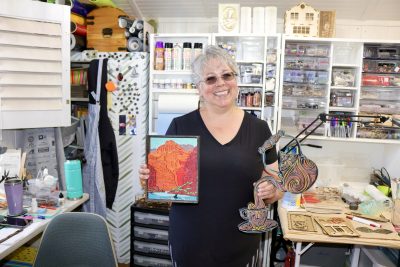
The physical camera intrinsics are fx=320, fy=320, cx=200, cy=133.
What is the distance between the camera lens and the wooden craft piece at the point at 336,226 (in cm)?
191

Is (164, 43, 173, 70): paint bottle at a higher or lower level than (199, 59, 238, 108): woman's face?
higher

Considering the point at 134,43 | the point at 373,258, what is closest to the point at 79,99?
the point at 134,43

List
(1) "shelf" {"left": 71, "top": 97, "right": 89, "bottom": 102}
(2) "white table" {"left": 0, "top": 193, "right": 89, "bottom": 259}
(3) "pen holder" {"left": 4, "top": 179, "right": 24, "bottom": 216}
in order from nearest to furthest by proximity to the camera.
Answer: (2) "white table" {"left": 0, "top": 193, "right": 89, "bottom": 259} < (3) "pen holder" {"left": 4, "top": 179, "right": 24, "bottom": 216} < (1) "shelf" {"left": 71, "top": 97, "right": 89, "bottom": 102}

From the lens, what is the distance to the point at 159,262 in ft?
8.82

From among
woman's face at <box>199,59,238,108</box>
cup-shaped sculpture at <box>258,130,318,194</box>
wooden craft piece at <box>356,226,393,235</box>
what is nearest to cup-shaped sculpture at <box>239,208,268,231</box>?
cup-shaped sculpture at <box>258,130,318,194</box>

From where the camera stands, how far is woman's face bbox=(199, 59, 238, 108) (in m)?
1.37

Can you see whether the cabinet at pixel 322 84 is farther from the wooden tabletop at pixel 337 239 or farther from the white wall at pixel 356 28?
the wooden tabletop at pixel 337 239

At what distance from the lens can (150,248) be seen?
2.71 m

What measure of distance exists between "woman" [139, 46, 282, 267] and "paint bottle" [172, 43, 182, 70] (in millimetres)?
1367

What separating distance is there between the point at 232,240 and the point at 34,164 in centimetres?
183

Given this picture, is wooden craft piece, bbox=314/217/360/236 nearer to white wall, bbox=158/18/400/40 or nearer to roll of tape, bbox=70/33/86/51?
white wall, bbox=158/18/400/40

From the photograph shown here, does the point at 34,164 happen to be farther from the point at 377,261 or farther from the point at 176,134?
the point at 377,261

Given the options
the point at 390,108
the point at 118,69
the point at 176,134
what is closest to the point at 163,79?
the point at 118,69

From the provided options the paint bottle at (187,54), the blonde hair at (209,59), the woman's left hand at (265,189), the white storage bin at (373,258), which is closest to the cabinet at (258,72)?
the paint bottle at (187,54)
